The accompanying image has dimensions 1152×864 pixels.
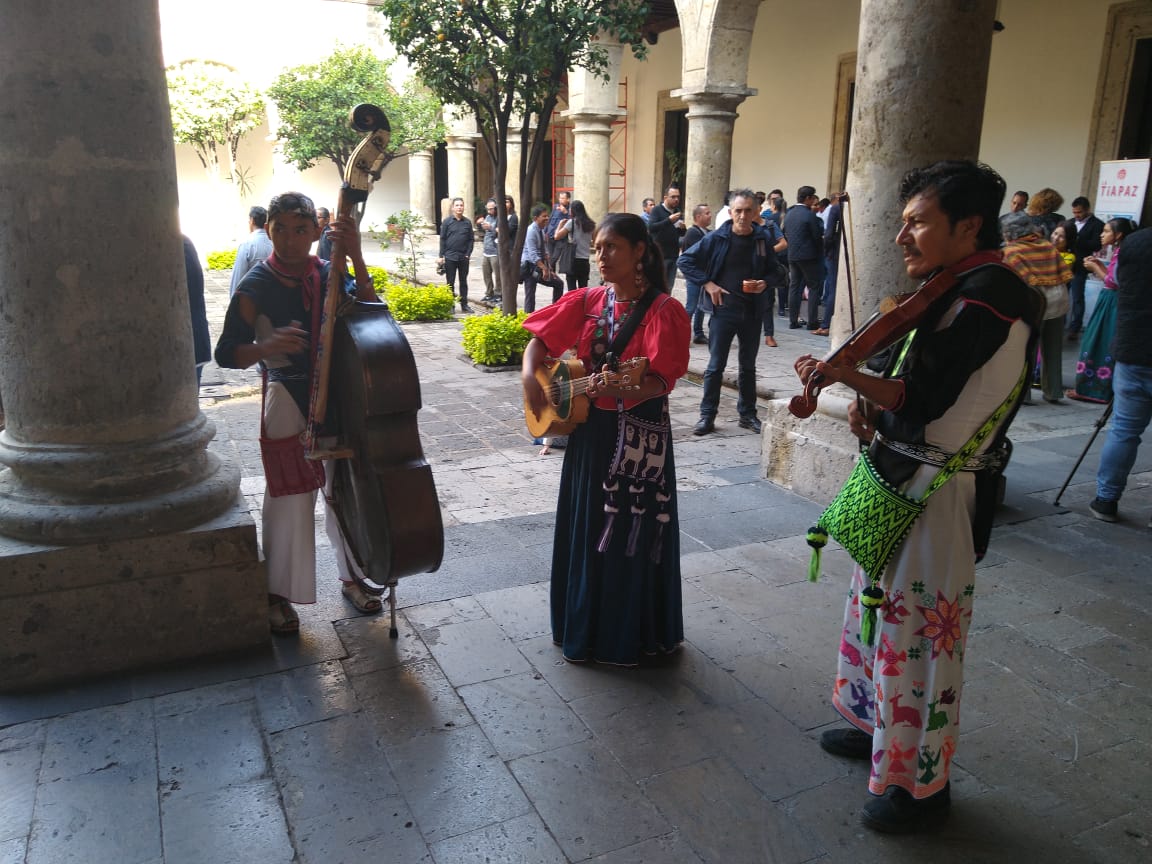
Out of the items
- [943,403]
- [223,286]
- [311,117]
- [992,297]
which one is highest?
[311,117]

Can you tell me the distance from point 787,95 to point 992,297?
15583mm

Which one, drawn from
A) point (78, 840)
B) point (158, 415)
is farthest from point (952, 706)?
point (158, 415)

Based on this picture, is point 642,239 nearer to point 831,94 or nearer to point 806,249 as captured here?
point 806,249

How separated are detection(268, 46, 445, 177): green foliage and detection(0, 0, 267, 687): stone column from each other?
58.1ft

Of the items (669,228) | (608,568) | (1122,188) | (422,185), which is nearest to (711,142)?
(669,228)

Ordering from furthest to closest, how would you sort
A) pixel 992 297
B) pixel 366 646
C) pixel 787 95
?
1. pixel 787 95
2. pixel 366 646
3. pixel 992 297

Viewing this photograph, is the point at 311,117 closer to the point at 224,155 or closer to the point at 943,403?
the point at 224,155

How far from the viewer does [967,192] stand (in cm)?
218

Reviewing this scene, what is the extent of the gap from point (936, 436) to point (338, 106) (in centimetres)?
2066

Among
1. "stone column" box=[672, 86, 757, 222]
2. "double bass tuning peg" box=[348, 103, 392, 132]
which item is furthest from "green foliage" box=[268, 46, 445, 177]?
"double bass tuning peg" box=[348, 103, 392, 132]

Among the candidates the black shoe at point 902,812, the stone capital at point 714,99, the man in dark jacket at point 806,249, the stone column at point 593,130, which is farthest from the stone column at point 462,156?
the black shoe at point 902,812

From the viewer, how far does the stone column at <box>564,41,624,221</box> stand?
14.9 meters

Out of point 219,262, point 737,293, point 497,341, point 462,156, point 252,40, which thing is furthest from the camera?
point 252,40

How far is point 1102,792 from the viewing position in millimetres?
2627
